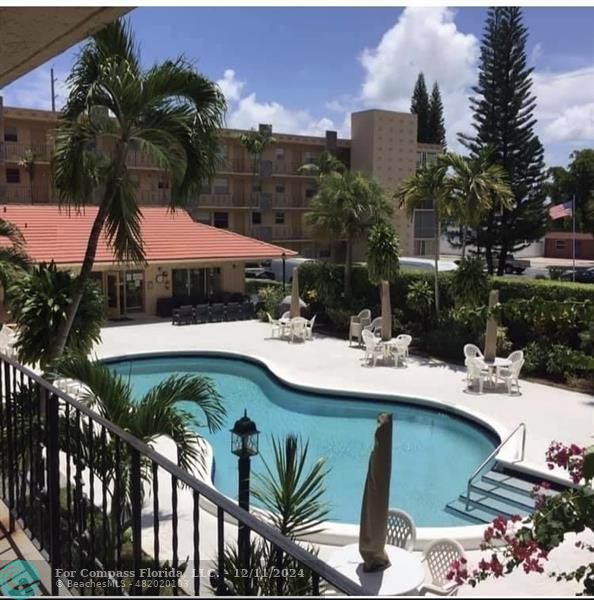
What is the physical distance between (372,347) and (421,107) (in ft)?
156

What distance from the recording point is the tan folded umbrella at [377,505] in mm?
6668

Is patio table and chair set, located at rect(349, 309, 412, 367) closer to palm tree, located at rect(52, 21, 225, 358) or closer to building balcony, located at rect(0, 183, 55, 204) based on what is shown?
palm tree, located at rect(52, 21, 225, 358)

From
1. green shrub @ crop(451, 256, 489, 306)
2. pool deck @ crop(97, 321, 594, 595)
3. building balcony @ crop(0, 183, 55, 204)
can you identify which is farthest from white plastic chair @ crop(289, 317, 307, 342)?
building balcony @ crop(0, 183, 55, 204)

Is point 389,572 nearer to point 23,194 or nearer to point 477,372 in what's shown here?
point 477,372

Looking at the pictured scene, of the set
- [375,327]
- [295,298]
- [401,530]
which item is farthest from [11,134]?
[401,530]

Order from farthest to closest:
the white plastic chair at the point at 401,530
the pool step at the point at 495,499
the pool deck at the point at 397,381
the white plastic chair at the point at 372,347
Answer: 1. the white plastic chair at the point at 372,347
2. the pool step at the point at 495,499
3. the pool deck at the point at 397,381
4. the white plastic chair at the point at 401,530

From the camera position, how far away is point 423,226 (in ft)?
173

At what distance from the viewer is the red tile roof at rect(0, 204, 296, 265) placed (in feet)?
86.5

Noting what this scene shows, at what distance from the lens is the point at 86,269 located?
10.2 meters

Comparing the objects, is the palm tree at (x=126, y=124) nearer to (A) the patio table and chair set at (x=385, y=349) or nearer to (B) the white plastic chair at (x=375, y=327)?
(A) the patio table and chair set at (x=385, y=349)

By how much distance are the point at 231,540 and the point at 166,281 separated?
22327 mm

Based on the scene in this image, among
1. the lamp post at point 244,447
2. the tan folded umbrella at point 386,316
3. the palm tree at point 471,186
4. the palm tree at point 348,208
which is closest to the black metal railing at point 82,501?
the lamp post at point 244,447

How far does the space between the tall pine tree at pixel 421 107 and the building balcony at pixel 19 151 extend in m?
35.1

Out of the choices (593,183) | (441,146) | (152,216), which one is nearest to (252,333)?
(152,216)
